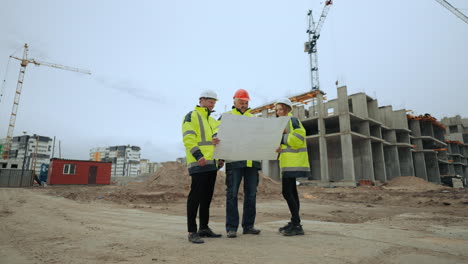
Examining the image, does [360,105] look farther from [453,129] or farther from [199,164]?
[453,129]

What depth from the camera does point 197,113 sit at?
310 cm

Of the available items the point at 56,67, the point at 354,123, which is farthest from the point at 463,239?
the point at 56,67

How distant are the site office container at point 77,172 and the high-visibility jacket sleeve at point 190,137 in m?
27.0

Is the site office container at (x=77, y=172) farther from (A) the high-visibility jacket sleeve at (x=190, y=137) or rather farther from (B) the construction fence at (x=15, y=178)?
(A) the high-visibility jacket sleeve at (x=190, y=137)

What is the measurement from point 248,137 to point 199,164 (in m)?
0.68

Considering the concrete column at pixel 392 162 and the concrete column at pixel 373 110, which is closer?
the concrete column at pixel 373 110

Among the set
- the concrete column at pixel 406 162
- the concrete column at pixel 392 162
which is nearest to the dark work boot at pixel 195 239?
the concrete column at pixel 392 162

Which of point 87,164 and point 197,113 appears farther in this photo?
point 87,164

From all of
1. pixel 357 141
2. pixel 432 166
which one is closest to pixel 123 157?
pixel 357 141

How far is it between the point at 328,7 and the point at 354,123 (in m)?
33.5

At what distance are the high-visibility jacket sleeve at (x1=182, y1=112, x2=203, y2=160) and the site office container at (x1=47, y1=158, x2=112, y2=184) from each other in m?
27.0

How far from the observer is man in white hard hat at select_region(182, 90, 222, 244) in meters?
2.84

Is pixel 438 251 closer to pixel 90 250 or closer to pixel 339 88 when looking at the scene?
pixel 90 250

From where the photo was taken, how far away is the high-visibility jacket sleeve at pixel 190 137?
283cm
